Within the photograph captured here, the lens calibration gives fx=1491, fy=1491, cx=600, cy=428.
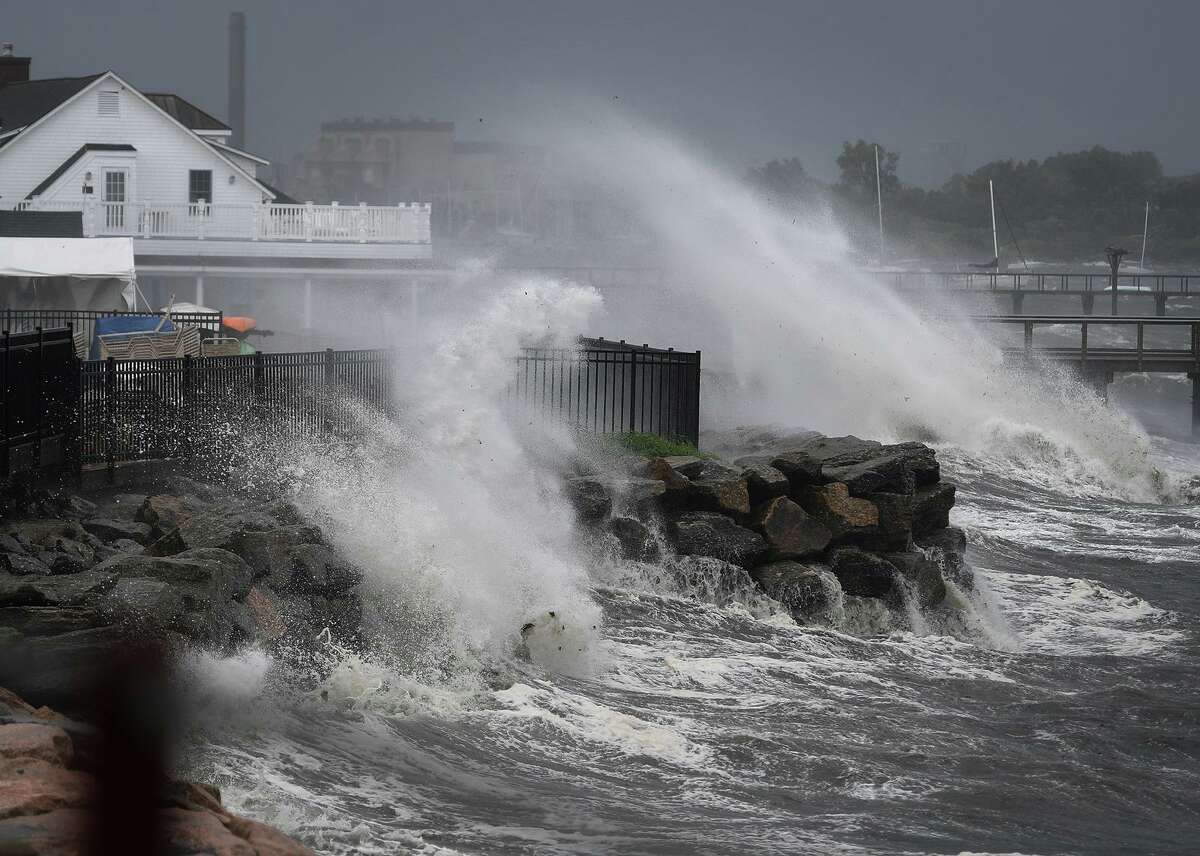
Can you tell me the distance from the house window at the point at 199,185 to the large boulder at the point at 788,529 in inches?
1379

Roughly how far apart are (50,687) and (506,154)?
518ft

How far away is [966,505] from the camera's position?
22.9m

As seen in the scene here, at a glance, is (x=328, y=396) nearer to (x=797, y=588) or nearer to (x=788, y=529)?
(x=788, y=529)

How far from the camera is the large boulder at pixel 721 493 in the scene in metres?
15.5

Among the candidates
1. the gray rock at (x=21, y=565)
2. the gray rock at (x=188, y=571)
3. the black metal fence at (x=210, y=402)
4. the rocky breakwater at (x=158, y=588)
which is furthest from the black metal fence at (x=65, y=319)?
the gray rock at (x=188, y=571)

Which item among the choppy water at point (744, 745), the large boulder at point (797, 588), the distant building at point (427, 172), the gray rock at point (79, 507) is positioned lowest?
the choppy water at point (744, 745)

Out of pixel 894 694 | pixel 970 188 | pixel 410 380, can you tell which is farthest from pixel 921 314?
pixel 970 188

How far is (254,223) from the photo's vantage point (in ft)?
146

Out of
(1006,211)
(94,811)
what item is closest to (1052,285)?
(1006,211)

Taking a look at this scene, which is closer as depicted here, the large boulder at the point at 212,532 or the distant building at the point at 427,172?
the large boulder at the point at 212,532

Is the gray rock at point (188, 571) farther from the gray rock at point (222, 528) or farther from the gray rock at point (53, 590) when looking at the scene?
the gray rock at point (222, 528)

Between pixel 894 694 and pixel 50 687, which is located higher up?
pixel 50 687

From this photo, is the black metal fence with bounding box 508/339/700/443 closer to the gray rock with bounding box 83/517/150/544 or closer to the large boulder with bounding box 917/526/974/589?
the large boulder with bounding box 917/526/974/589

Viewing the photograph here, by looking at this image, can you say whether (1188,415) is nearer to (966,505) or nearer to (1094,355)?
(1094,355)
